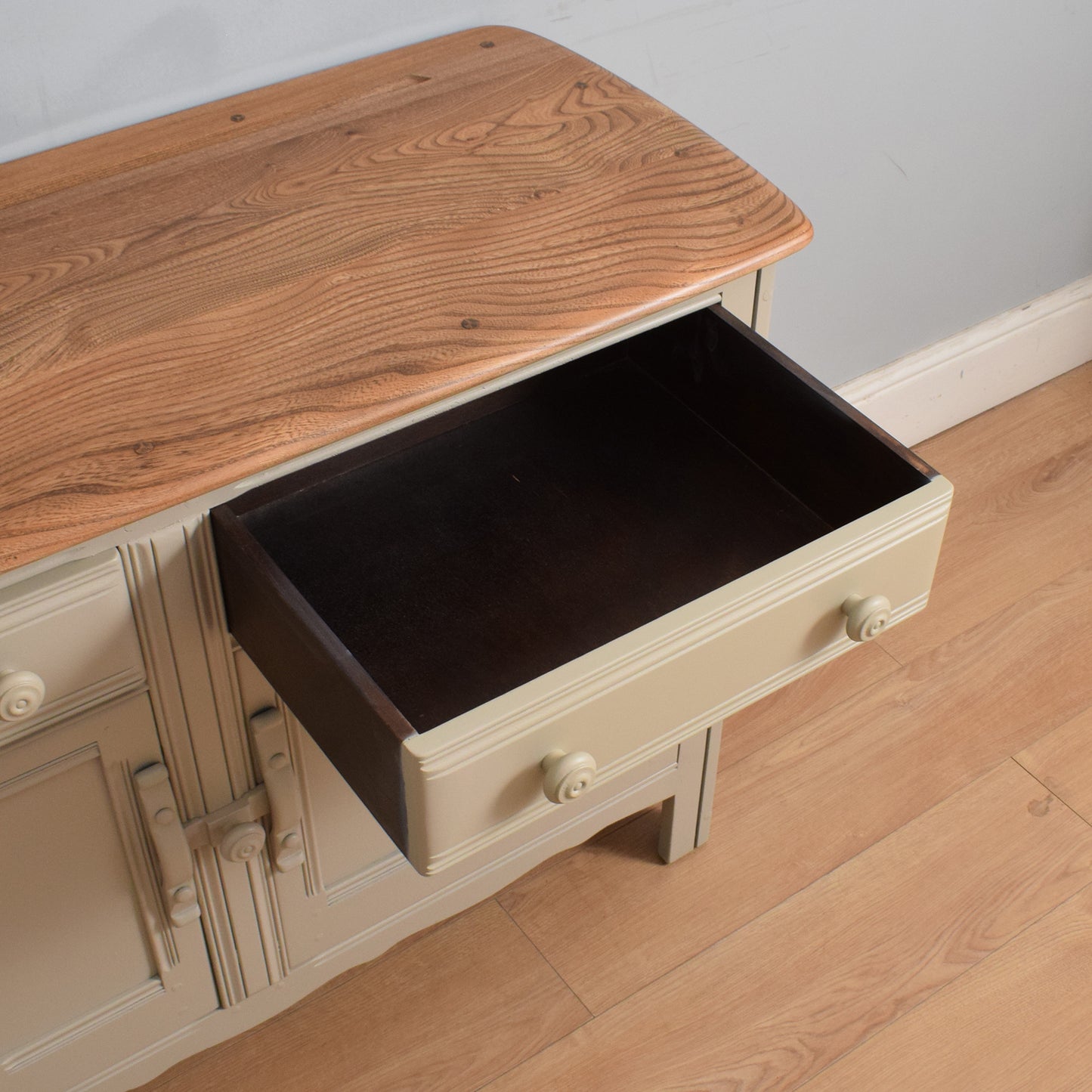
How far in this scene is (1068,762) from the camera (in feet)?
4.63

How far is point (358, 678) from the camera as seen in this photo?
26.5 inches

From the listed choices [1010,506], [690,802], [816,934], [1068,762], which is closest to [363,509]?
[690,802]

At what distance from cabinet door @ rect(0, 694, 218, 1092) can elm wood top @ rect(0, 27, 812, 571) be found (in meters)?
0.19

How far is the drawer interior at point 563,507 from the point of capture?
2.84 feet

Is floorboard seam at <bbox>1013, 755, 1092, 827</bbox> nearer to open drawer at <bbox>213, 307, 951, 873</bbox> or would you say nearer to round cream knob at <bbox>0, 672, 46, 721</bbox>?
open drawer at <bbox>213, 307, 951, 873</bbox>

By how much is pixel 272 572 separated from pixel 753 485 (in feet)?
1.30

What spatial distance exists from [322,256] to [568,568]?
272 millimetres

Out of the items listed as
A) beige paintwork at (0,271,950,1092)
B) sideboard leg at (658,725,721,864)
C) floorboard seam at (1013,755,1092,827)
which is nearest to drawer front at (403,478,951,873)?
beige paintwork at (0,271,950,1092)

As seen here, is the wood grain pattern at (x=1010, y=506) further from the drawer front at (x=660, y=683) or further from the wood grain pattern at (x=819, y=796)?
the drawer front at (x=660, y=683)

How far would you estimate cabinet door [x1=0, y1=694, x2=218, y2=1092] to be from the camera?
797mm

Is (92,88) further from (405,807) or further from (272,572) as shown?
(405,807)

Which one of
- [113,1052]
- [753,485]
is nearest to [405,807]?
[753,485]

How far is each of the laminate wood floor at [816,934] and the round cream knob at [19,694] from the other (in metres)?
0.58

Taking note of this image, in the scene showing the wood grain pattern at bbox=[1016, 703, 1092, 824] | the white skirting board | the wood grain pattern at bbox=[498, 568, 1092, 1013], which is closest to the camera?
the wood grain pattern at bbox=[498, 568, 1092, 1013]
